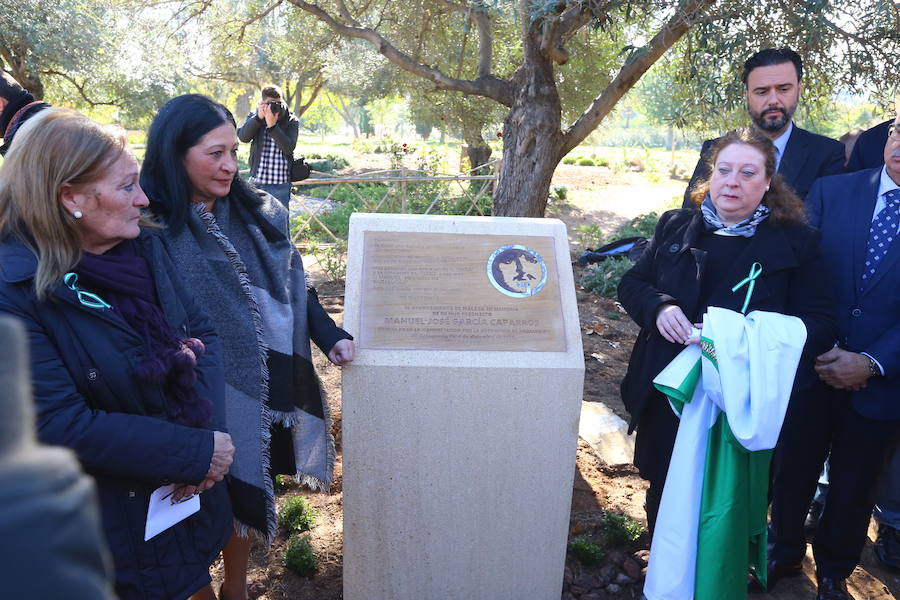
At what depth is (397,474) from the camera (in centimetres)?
244

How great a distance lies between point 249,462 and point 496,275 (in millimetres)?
1082

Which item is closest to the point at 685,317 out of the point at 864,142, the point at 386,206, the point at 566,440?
the point at 566,440

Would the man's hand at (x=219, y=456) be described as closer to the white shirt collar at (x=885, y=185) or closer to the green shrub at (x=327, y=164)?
the white shirt collar at (x=885, y=185)

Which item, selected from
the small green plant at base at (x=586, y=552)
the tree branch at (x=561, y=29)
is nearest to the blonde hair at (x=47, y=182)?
the small green plant at base at (x=586, y=552)

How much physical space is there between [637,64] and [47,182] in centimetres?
501

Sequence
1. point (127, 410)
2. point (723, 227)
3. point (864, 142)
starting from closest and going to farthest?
point (127, 410) < point (723, 227) < point (864, 142)

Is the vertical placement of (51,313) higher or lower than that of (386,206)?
higher

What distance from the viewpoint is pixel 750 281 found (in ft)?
7.78

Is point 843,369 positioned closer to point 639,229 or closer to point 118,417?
point 118,417

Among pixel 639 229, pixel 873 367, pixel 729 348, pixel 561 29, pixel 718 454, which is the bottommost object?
pixel 639 229

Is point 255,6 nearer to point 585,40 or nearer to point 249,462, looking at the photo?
point 585,40

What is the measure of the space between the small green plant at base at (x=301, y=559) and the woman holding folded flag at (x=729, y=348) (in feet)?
4.43

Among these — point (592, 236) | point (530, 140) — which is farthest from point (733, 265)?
point (592, 236)

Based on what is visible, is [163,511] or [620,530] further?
[620,530]
